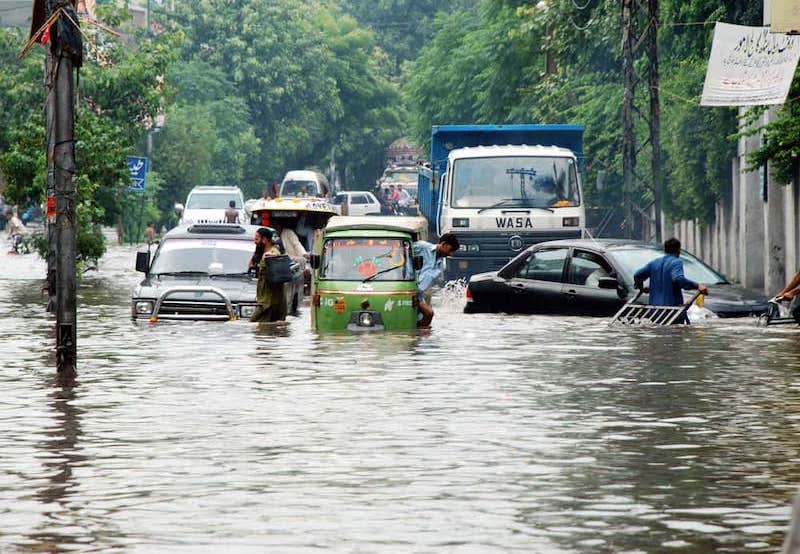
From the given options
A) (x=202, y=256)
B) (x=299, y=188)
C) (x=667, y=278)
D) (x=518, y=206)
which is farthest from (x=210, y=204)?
(x=667, y=278)

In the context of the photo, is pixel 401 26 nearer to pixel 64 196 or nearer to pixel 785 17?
pixel 785 17

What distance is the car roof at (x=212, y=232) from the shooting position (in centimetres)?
2756

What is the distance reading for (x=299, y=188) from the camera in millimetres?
72438

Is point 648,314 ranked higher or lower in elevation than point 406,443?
higher

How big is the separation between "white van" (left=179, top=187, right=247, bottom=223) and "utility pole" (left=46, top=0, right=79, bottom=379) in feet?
121

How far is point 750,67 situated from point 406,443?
17.4 m

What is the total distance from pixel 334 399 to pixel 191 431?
7.95 feet

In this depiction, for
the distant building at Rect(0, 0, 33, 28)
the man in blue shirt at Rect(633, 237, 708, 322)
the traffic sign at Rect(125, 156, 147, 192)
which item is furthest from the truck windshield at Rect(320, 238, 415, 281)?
the distant building at Rect(0, 0, 33, 28)

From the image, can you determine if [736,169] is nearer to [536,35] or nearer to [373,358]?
[536,35]

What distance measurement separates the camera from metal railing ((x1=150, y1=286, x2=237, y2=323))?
80.9 ft

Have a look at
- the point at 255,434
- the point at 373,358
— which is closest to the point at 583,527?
the point at 255,434

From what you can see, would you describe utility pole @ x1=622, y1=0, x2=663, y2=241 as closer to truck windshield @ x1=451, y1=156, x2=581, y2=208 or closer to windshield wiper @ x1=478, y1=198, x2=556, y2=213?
truck windshield @ x1=451, y1=156, x2=581, y2=208

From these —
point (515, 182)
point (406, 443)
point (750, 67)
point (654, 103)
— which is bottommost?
point (406, 443)

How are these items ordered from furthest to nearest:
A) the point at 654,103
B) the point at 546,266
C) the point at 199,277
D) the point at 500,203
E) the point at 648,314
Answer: the point at 654,103 → the point at 500,203 → the point at 199,277 → the point at 546,266 → the point at 648,314
